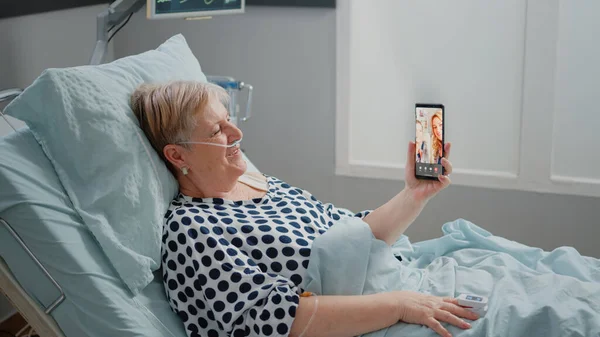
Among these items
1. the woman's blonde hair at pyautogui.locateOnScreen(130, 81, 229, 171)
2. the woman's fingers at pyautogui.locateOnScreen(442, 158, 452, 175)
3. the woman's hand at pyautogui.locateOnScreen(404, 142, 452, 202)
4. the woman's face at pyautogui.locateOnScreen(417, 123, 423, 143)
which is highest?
the woman's blonde hair at pyautogui.locateOnScreen(130, 81, 229, 171)

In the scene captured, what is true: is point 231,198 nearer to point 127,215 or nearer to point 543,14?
point 127,215

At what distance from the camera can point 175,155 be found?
163 cm

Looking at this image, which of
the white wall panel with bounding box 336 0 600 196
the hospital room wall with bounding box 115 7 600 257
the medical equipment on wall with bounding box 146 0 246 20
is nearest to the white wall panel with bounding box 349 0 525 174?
the white wall panel with bounding box 336 0 600 196

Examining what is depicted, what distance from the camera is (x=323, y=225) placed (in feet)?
5.69

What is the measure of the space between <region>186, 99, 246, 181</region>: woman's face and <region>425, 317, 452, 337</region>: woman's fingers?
21.4 inches

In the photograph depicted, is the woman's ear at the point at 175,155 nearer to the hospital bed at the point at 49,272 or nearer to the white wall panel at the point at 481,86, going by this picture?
the hospital bed at the point at 49,272

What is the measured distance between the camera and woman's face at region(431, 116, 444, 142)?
1.62m

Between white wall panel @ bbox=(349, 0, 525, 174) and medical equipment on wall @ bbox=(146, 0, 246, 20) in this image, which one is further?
white wall panel @ bbox=(349, 0, 525, 174)

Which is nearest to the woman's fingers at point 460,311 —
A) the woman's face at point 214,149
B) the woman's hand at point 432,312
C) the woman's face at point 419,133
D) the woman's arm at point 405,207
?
the woman's hand at point 432,312

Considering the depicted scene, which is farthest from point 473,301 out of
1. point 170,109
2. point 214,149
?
point 170,109

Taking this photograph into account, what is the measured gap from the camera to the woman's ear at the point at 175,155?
1.61 m

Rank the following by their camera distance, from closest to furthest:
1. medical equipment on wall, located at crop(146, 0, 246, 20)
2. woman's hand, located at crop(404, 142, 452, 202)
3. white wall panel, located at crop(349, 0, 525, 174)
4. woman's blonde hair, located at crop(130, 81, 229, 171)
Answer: woman's blonde hair, located at crop(130, 81, 229, 171) → woman's hand, located at crop(404, 142, 452, 202) → medical equipment on wall, located at crop(146, 0, 246, 20) → white wall panel, located at crop(349, 0, 525, 174)

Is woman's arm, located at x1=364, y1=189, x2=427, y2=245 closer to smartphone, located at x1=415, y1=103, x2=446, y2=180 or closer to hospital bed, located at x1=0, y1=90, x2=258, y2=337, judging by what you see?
smartphone, located at x1=415, y1=103, x2=446, y2=180

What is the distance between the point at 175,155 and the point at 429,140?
59 cm
